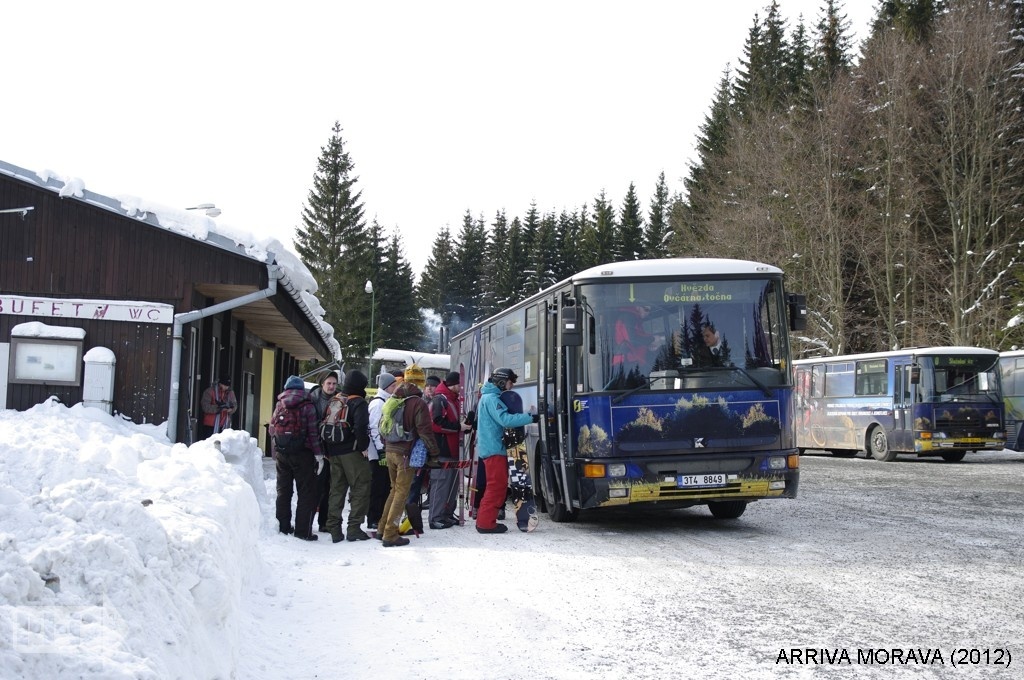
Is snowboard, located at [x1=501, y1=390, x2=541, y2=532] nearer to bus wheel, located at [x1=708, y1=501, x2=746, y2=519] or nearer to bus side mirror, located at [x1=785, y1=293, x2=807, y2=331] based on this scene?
bus wheel, located at [x1=708, y1=501, x2=746, y2=519]

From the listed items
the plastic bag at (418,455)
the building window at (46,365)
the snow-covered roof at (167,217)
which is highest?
the snow-covered roof at (167,217)

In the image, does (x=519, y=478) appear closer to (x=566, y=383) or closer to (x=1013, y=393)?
(x=566, y=383)

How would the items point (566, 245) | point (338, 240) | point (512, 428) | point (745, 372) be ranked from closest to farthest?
point (745, 372), point (512, 428), point (338, 240), point (566, 245)

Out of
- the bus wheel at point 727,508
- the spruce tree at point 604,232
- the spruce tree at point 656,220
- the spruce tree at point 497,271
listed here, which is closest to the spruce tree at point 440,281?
the spruce tree at point 497,271

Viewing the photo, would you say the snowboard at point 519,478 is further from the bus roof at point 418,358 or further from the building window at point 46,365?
the bus roof at point 418,358

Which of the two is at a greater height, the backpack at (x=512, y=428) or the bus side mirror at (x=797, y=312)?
the bus side mirror at (x=797, y=312)

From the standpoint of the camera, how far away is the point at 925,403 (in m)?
25.6

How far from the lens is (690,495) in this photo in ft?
34.8

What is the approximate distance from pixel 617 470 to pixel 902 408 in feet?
60.4

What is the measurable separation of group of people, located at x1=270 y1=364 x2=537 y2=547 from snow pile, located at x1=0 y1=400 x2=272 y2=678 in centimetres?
311

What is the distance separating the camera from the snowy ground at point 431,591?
3979 mm

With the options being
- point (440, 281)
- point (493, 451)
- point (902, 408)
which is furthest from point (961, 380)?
point (440, 281)

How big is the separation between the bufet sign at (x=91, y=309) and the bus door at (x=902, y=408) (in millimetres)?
19265

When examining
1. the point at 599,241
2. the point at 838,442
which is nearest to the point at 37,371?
the point at 838,442
